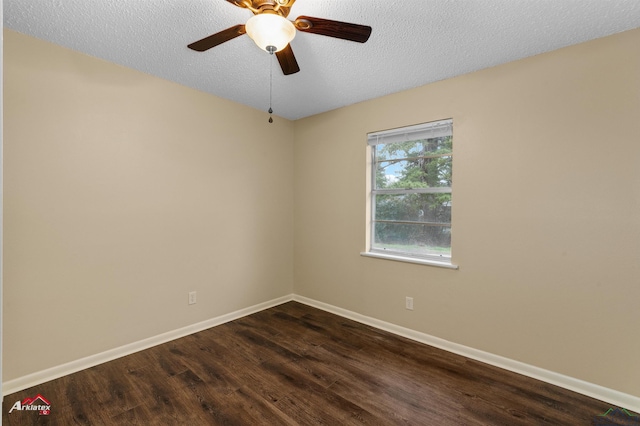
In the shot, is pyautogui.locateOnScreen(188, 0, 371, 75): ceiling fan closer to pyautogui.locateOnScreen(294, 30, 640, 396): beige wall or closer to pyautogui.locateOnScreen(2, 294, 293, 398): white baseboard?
pyautogui.locateOnScreen(294, 30, 640, 396): beige wall

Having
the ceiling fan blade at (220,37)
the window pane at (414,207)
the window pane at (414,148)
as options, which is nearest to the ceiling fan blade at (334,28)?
the ceiling fan blade at (220,37)

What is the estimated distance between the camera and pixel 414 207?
129 inches

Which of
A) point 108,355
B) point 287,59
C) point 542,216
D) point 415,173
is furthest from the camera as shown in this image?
point 415,173

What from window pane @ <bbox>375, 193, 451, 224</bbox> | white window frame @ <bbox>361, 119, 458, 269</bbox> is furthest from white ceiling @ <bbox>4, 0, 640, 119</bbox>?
window pane @ <bbox>375, 193, 451, 224</bbox>

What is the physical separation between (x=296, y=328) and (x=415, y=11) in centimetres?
283

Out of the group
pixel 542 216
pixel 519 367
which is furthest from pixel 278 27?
pixel 519 367

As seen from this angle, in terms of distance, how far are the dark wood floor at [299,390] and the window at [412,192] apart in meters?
0.94

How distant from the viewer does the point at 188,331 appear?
316cm

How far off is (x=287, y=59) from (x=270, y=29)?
38cm

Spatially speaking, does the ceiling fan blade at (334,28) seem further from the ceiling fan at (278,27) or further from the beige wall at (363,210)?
the beige wall at (363,210)

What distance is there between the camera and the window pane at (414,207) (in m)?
3.08

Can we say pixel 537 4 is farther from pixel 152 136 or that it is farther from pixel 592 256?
pixel 152 136

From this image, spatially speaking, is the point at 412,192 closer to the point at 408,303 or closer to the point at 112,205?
the point at 408,303

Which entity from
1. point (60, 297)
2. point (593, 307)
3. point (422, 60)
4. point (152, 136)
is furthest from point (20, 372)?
point (593, 307)
